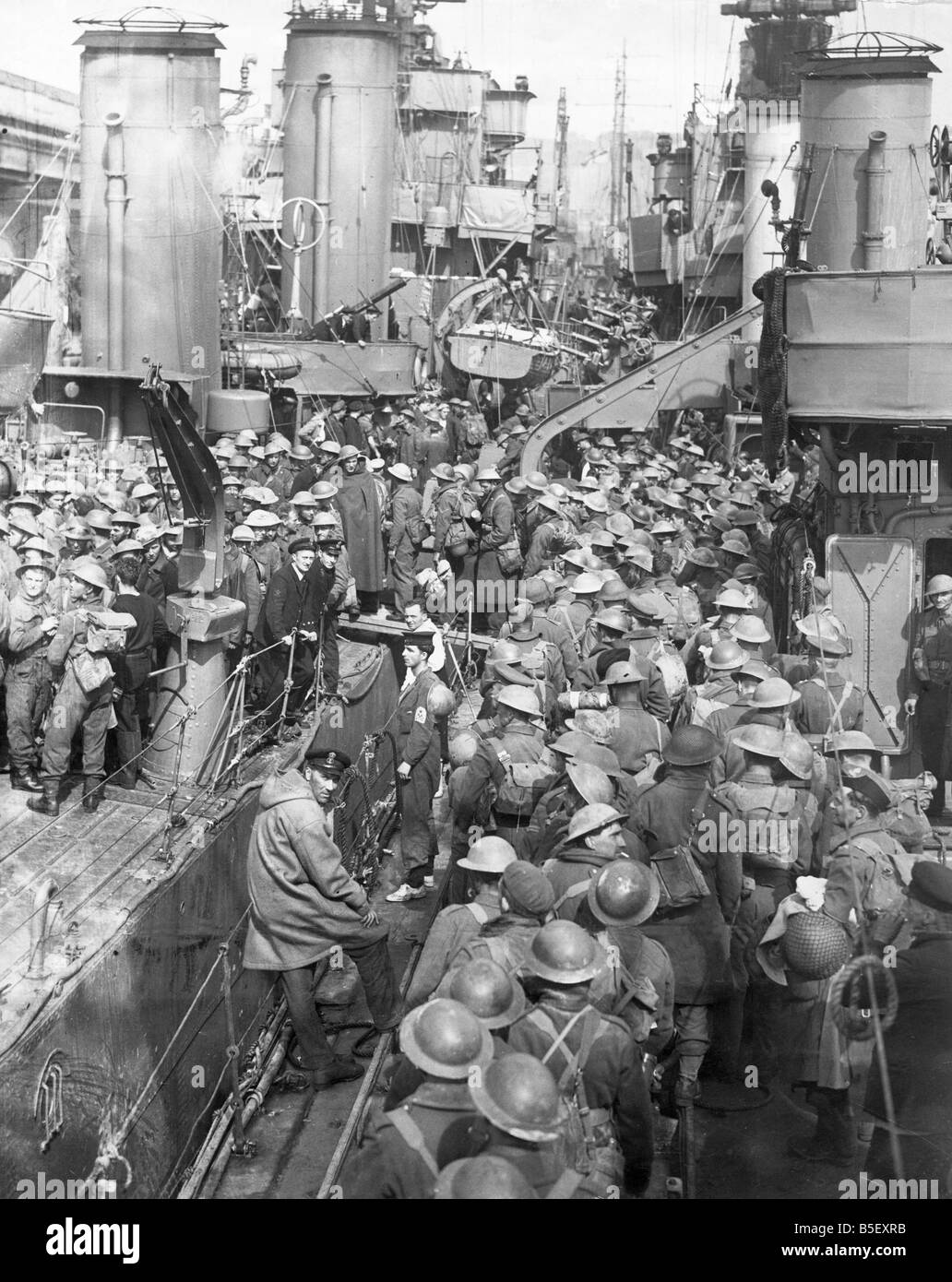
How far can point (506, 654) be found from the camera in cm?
1016

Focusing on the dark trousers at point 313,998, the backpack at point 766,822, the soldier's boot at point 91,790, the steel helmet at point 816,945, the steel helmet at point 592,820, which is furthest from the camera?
the soldier's boot at point 91,790

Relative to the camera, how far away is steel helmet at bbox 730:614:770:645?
36.3ft

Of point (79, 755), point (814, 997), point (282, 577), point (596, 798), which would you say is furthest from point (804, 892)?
point (282, 577)

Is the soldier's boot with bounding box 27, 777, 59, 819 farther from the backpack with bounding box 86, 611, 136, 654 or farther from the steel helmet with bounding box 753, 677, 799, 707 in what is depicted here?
the steel helmet with bounding box 753, 677, 799, 707

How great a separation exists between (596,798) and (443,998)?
7.79 feet

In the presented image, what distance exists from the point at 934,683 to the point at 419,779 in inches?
147

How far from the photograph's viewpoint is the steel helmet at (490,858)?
7211mm

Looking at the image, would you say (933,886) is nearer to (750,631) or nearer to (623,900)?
(623,900)

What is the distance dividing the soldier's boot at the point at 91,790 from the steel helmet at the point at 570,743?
8.72 feet

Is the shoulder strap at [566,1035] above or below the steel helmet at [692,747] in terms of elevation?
below

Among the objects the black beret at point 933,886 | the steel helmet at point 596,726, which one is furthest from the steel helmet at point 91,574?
the black beret at point 933,886

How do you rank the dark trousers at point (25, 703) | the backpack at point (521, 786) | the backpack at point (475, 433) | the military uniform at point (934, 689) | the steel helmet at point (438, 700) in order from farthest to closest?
the backpack at point (475, 433), the military uniform at point (934, 689), the steel helmet at point (438, 700), the dark trousers at point (25, 703), the backpack at point (521, 786)

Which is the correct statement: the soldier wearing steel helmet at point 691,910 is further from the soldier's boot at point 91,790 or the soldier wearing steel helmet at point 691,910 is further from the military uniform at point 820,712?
the soldier's boot at point 91,790

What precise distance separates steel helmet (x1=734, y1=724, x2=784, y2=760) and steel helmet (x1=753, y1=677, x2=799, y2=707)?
0.68 metres
